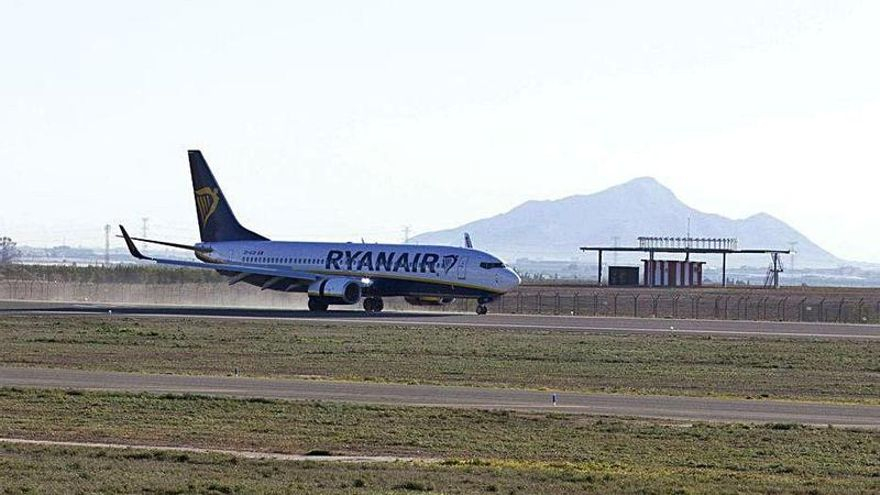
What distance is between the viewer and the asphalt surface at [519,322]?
6744 centimetres

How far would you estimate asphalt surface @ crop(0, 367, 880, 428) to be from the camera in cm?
3266

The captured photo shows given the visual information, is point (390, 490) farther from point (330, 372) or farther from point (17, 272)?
point (17, 272)

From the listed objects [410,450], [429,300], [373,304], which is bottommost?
[410,450]

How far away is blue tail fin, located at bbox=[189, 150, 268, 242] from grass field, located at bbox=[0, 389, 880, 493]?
55166mm

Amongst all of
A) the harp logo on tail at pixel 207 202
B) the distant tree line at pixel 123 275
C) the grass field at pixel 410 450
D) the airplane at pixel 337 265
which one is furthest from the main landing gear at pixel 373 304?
the grass field at pixel 410 450

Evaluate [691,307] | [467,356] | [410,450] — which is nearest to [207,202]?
[691,307]

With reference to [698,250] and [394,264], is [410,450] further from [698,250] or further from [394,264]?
[698,250]

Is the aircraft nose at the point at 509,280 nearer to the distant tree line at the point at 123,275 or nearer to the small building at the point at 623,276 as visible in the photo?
the distant tree line at the point at 123,275

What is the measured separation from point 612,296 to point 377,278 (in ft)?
104

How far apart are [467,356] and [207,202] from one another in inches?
1696

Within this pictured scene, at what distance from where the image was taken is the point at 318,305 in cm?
8325

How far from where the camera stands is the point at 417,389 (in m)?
37.6

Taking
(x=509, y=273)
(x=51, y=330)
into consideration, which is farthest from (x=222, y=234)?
(x=51, y=330)

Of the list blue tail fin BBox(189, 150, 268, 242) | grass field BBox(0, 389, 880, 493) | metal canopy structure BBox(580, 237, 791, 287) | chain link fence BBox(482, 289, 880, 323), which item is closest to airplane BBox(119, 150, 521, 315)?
blue tail fin BBox(189, 150, 268, 242)
